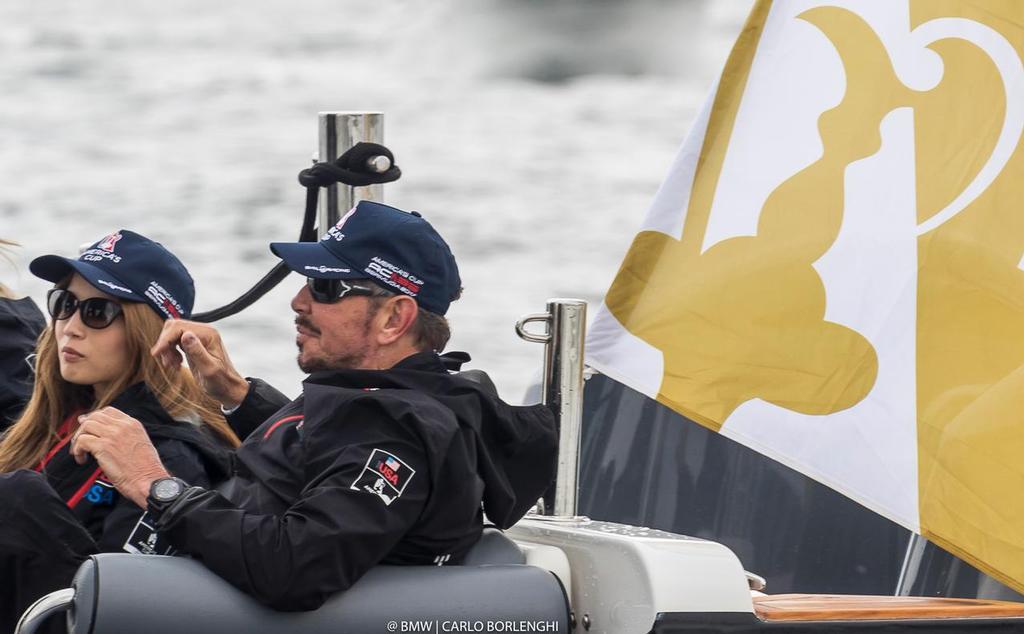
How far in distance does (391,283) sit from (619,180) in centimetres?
1370

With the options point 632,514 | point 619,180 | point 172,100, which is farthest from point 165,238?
point 632,514

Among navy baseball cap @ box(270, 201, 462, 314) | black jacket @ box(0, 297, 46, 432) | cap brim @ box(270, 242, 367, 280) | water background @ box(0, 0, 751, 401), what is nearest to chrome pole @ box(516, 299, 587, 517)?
navy baseball cap @ box(270, 201, 462, 314)

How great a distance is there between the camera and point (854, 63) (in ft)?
8.63

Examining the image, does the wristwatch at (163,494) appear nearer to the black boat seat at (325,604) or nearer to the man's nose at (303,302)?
the black boat seat at (325,604)

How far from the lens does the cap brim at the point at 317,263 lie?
2.19 m

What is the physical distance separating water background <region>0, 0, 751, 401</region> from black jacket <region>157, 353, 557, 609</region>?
6238 mm

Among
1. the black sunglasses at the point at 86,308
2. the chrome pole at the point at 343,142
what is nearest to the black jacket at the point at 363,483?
the black sunglasses at the point at 86,308

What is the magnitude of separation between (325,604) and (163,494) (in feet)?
0.79

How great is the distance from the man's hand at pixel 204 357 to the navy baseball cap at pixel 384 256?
0.93 feet

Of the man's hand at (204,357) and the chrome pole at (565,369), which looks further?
the man's hand at (204,357)

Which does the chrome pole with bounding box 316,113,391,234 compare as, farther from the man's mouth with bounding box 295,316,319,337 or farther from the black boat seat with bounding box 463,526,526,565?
the black boat seat with bounding box 463,526,526,565

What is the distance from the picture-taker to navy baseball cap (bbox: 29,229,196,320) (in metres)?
2.44

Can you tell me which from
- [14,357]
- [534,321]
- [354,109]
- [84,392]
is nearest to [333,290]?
[534,321]

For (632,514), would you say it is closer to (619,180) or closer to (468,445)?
(468,445)
